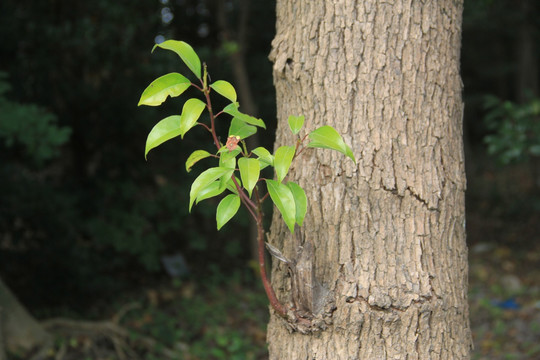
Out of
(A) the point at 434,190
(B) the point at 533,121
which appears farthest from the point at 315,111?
(B) the point at 533,121

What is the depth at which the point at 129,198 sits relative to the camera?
5.12 metres

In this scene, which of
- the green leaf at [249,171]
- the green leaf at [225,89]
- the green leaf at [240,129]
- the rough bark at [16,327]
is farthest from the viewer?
the rough bark at [16,327]

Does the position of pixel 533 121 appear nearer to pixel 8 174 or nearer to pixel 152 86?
pixel 152 86

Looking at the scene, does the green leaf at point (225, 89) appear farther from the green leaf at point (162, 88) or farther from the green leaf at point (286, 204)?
the green leaf at point (286, 204)

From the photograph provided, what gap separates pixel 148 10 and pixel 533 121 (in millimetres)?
3700

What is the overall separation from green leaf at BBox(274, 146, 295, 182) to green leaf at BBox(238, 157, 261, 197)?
46 mm

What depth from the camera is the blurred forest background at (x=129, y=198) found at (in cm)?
411

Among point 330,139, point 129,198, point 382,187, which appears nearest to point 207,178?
point 330,139

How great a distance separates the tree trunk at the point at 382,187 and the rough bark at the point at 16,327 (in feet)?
8.85

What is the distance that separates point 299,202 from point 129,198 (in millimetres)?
4111

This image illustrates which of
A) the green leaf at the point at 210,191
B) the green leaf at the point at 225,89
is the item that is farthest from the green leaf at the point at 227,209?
the green leaf at the point at 225,89

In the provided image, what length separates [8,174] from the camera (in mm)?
4207

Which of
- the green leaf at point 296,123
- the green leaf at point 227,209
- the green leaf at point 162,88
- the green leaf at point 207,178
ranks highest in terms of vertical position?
the green leaf at point 162,88

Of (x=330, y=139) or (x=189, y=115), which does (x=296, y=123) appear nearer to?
(x=330, y=139)
